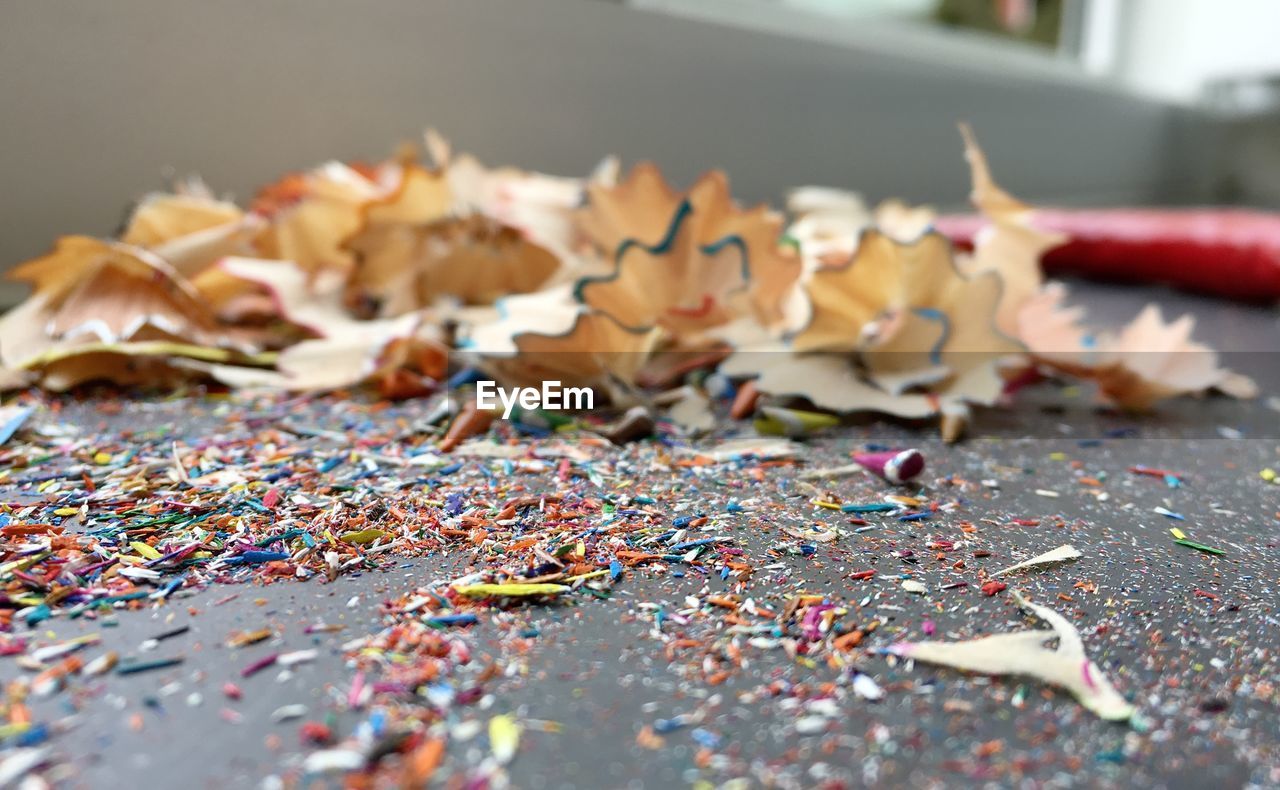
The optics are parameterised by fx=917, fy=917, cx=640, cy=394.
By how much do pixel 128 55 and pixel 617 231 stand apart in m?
0.57

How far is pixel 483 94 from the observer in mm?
1189

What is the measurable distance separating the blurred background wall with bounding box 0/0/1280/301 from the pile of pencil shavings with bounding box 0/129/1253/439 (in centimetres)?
20

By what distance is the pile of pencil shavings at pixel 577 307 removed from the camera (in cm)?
59

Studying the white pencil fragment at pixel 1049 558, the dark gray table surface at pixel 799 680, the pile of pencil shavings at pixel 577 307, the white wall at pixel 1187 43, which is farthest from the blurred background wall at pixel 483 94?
the white wall at pixel 1187 43

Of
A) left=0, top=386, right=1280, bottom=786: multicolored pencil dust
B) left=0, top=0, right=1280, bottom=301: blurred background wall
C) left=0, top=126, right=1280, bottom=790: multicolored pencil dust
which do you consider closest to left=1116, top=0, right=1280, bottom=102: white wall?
left=0, top=0, right=1280, bottom=301: blurred background wall

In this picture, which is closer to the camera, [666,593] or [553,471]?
[666,593]

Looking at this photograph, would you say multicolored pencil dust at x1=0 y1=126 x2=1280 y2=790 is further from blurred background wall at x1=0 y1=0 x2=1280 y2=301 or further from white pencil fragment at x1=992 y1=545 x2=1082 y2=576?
blurred background wall at x1=0 y1=0 x2=1280 y2=301

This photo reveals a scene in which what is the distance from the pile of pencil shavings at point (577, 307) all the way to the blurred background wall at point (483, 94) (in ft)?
0.67

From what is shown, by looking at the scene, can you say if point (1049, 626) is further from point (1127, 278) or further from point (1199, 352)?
point (1127, 278)

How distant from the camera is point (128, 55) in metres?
0.90

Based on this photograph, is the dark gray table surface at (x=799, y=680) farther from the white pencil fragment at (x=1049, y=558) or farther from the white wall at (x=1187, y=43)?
the white wall at (x=1187, y=43)

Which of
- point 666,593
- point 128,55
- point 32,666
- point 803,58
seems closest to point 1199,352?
point 666,593

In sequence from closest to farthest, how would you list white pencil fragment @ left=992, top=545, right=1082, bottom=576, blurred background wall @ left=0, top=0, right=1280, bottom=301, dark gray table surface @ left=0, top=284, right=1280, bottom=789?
dark gray table surface @ left=0, top=284, right=1280, bottom=789 → white pencil fragment @ left=992, top=545, right=1082, bottom=576 → blurred background wall @ left=0, top=0, right=1280, bottom=301

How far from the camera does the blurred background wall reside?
88 centimetres
